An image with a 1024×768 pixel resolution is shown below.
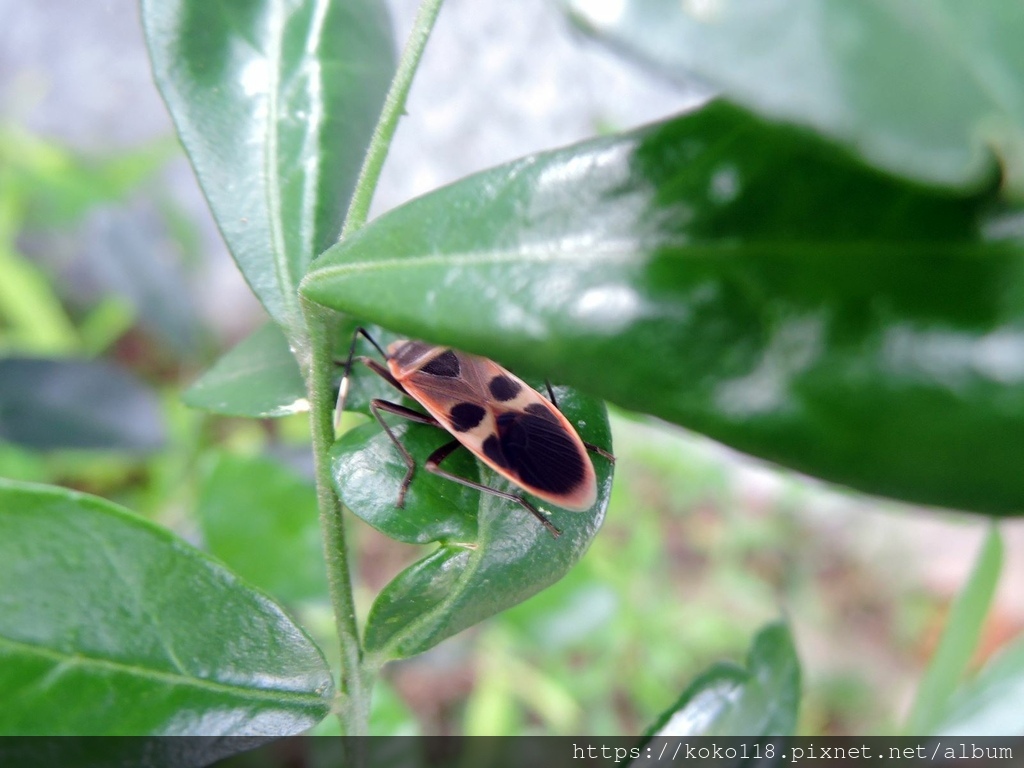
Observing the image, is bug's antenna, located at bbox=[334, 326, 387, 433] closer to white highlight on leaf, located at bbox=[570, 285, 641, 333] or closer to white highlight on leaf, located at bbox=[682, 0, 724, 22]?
white highlight on leaf, located at bbox=[570, 285, 641, 333]

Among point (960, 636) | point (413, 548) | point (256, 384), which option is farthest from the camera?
point (413, 548)

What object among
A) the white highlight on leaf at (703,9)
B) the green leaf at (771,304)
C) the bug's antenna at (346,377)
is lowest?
the bug's antenna at (346,377)

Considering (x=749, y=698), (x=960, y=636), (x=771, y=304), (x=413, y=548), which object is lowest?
(x=413, y=548)

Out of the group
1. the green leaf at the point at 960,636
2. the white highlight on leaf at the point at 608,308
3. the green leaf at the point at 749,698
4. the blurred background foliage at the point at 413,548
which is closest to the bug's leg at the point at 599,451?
the green leaf at the point at 749,698

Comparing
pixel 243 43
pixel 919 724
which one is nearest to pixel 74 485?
pixel 243 43

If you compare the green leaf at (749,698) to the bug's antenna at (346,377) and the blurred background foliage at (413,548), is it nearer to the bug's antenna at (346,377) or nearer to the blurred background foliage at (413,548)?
the bug's antenna at (346,377)

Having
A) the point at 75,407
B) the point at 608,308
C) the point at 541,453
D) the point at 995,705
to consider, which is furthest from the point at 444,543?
the point at 75,407

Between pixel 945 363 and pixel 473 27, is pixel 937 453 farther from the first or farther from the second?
pixel 473 27

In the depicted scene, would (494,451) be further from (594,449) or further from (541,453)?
(594,449)
